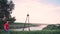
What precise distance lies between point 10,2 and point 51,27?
17.7ft

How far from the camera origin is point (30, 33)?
1429 centimetres

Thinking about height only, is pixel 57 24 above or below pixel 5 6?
below

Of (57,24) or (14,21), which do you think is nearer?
(57,24)

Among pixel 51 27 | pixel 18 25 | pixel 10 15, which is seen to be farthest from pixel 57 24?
pixel 10 15

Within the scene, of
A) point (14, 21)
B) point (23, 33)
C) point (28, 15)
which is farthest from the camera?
point (14, 21)

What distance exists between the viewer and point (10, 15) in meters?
19.2

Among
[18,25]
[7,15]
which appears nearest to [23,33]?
[18,25]

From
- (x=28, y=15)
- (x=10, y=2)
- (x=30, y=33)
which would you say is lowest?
(x=30, y=33)

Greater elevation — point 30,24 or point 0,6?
point 0,6

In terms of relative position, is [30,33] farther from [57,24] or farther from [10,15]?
[10,15]

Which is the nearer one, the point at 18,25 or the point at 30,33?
the point at 30,33

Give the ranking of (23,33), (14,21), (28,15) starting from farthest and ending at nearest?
1. (14,21)
2. (28,15)
3. (23,33)

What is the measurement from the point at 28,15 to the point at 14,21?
256cm

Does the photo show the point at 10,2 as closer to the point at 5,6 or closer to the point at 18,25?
the point at 5,6
